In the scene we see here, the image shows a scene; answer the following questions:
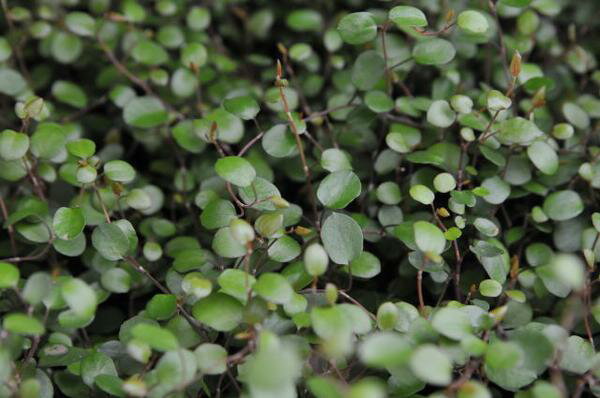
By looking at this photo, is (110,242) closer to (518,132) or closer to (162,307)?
(162,307)

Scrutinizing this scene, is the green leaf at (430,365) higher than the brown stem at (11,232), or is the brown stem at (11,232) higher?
the green leaf at (430,365)

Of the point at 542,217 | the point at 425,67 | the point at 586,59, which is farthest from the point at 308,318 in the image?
the point at 586,59

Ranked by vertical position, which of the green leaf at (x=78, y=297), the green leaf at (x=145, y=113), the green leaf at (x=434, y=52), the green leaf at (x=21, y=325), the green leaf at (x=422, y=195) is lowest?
the green leaf at (x=145, y=113)

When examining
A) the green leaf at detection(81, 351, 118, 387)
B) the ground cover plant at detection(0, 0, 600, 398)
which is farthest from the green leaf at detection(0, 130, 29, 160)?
the green leaf at detection(81, 351, 118, 387)

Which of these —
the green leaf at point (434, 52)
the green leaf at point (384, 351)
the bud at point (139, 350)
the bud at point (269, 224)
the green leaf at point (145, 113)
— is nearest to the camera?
the green leaf at point (384, 351)

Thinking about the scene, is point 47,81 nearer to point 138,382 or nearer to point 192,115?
point 192,115

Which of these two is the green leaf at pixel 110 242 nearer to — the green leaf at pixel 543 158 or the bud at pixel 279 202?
the bud at pixel 279 202

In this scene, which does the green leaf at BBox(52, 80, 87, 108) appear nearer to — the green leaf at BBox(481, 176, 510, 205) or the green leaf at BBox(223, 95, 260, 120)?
the green leaf at BBox(223, 95, 260, 120)

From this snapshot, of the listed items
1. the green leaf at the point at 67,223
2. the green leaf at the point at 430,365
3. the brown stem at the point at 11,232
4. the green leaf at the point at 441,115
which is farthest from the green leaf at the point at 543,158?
the brown stem at the point at 11,232
